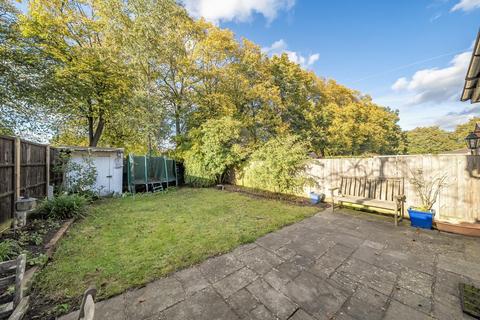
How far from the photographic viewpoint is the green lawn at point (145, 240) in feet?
7.57

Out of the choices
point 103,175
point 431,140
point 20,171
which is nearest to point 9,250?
point 20,171

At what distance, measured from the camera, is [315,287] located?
2.17 m

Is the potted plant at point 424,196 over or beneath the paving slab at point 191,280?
over

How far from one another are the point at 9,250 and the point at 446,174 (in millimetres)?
8158

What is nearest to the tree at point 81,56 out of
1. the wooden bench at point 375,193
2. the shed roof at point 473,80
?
the wooden bench at point 375,193

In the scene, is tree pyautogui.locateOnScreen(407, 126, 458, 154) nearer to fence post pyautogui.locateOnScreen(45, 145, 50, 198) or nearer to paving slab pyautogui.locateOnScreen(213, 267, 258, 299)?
paving slab pyautogui.locateOnScreen(213, 267, 258, 299)

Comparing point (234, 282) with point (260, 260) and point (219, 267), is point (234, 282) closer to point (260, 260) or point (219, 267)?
point (219, 267)

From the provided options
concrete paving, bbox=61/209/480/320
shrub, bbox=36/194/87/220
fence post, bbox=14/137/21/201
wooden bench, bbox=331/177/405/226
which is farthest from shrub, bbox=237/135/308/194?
fence post, bbox=14/137/21/201

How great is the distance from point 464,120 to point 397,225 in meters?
42.7

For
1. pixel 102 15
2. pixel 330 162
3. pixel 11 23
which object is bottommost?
pixel 330 162

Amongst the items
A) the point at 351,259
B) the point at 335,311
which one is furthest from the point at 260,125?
the point at 335,311

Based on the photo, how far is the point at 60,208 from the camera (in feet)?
14.7

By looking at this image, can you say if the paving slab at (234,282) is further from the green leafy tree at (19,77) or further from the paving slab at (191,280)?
the green leafy tree at (19,77)

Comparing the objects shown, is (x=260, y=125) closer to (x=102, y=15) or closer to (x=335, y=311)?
(x=102, y=15)
